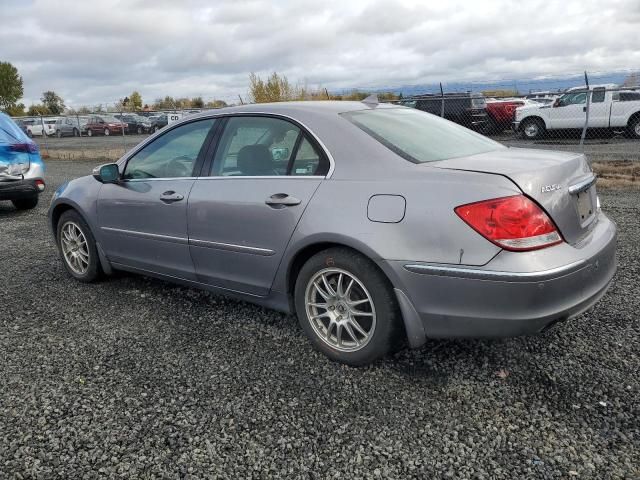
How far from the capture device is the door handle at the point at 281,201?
3.11 metres

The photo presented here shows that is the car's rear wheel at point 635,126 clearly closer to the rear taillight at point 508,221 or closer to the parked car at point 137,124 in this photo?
the rear taillight at point 508,221

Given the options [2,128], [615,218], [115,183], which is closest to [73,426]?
[115,183]

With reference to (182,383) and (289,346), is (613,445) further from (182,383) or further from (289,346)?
(182,383)

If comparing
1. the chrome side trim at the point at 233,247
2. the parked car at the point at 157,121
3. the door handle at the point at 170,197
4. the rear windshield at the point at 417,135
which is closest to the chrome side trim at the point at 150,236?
the chrome side trim at the point at 233,247

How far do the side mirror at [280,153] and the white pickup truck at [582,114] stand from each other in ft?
49.0

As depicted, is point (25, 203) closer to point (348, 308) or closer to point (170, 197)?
point (170, 197)

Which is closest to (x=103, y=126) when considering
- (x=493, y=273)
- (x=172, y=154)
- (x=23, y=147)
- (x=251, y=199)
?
(x=23, y=147)

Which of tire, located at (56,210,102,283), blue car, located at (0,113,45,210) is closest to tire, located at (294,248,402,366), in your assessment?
tire, located at (56,210,102,283)

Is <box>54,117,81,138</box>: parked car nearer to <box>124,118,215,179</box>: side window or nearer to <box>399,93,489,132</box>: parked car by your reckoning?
<box>399,93,489,132</box>: parked car

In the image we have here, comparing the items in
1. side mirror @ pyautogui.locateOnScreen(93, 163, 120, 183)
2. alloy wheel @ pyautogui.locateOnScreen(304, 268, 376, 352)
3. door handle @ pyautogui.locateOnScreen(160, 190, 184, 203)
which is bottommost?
alloy wheel @ pyautogui.locateOnScreen(304, 268, 376, 352)

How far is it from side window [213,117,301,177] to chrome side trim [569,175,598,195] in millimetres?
1577

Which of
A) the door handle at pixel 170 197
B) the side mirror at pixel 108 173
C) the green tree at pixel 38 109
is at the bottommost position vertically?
the door handle at pixel 170 197

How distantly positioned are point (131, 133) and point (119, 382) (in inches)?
1196

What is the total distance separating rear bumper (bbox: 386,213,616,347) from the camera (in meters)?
2.49
